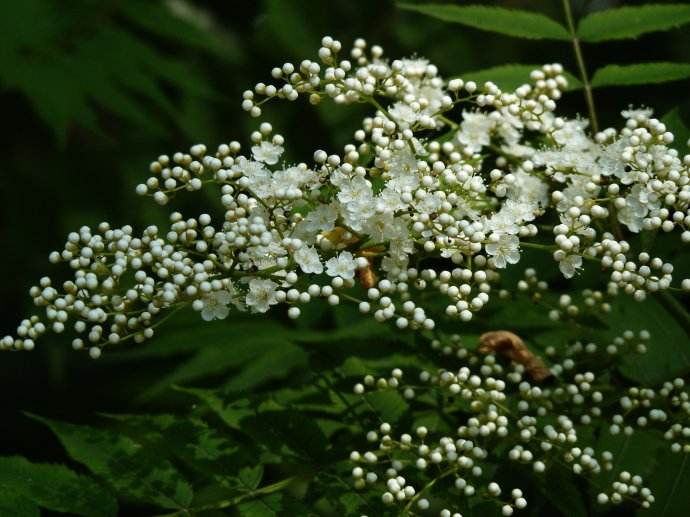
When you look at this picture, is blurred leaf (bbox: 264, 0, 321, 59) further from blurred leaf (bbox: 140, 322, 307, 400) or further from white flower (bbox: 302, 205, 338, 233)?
white flower (bbox: 302, 205, 338, 233)

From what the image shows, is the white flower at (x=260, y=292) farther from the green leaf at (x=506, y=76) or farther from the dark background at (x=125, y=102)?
the dark background at (x=125, y=102)

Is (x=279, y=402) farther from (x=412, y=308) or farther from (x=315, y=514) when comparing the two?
(x=412, y=308)

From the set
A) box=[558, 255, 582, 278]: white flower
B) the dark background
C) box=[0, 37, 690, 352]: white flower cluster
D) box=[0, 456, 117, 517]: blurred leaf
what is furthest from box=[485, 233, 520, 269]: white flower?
the dark background

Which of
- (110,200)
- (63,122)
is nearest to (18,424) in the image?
(110,200)

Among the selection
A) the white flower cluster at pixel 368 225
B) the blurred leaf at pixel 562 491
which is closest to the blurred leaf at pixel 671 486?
the blurred leaf at pixel 562 491

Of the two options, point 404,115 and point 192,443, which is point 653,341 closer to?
point 404,115
